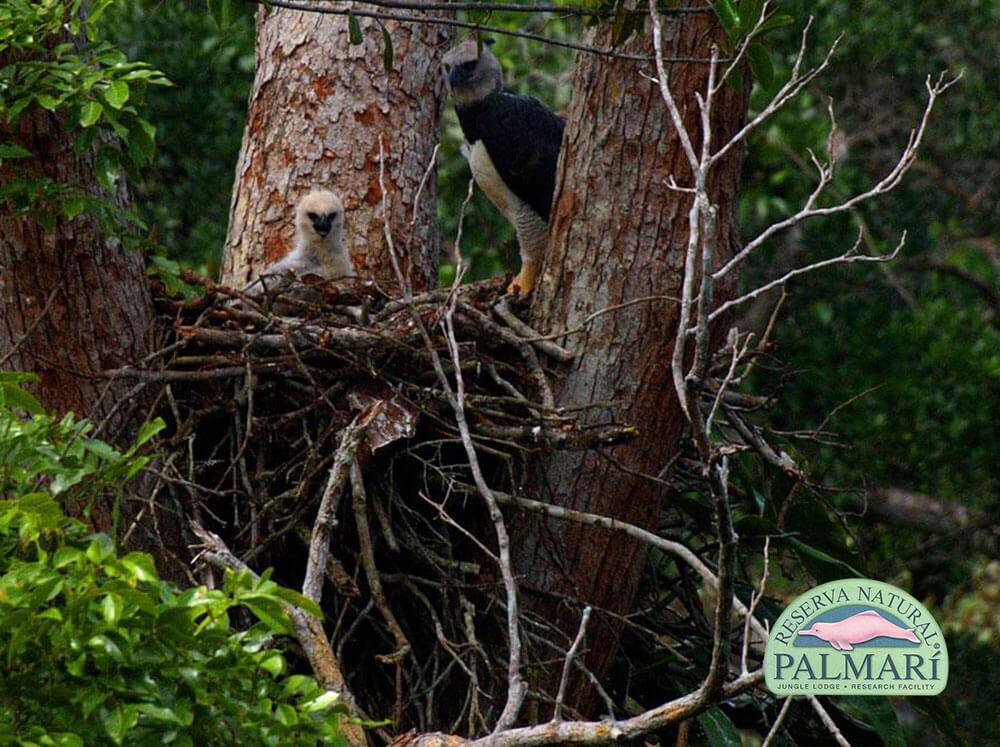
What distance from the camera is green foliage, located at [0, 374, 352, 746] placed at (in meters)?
1.94

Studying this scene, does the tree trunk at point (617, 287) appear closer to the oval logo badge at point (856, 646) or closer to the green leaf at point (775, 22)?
the green leaf at point (775, 22)

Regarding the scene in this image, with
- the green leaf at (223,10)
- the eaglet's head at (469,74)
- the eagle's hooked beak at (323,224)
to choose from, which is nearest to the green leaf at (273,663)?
the green leaf at (223,10)

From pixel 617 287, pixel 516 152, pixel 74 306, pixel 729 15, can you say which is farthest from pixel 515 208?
pixel 729 15

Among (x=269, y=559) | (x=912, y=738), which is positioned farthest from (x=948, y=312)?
(x=269, y=559)

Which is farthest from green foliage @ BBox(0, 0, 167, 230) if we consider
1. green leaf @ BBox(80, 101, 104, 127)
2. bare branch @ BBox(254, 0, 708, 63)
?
bare branch @ BBox(254, 0, 708, 63)

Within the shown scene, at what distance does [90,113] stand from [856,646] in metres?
1.84

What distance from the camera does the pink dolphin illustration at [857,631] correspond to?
268cm

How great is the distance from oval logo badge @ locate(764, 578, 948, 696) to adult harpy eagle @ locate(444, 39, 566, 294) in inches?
90.7

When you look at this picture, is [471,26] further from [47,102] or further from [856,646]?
[856,646]

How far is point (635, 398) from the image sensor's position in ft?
12.1

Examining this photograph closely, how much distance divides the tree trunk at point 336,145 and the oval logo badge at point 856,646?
2.24 m

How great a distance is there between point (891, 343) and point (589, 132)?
3613mm

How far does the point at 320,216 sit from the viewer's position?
14.5 feet

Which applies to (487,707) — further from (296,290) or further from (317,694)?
(317,694)
